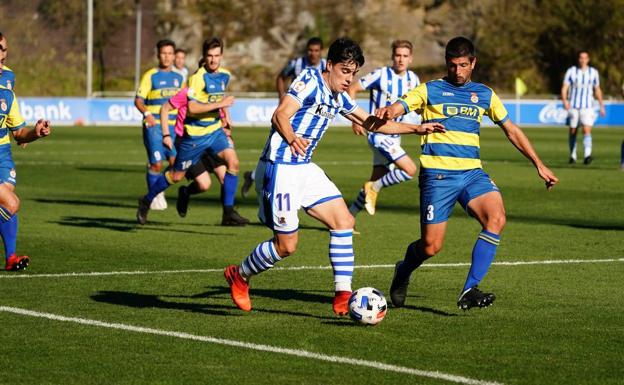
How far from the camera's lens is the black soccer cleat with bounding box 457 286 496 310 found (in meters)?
8.89

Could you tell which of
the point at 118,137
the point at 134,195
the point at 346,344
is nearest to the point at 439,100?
the point at 346,344

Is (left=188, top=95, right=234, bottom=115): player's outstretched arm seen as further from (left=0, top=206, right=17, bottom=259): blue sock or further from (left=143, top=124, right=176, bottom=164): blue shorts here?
(left=0, top=206, right=17, bottom=259): blue sock

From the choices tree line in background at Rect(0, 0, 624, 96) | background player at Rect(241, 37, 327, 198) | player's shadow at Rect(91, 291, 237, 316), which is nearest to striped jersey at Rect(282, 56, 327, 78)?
background player at Rect(241, 37, 327, 198)

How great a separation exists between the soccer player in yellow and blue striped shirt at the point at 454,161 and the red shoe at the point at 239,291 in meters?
1.18

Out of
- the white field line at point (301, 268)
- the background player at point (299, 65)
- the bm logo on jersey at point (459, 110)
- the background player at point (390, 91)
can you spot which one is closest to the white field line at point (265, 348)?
the white field line at point (301, 268)

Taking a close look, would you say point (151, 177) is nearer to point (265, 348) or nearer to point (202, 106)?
point (202, 106)

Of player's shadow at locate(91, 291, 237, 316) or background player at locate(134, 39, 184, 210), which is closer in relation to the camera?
player's shadow at locate(91, 291, 237, 316)

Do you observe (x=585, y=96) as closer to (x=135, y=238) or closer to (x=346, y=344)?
(x=135, y=238)

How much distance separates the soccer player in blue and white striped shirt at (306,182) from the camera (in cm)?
897

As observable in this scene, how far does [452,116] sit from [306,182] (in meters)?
1.31

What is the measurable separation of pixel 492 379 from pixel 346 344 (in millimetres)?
1342

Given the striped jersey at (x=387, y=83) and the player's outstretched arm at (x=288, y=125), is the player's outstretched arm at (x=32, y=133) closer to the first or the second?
the player's outstretched arm at (x=288, y=125)

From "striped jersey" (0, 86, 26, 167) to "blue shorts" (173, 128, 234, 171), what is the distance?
13.7 feet

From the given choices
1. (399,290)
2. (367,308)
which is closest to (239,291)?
(367,308)
